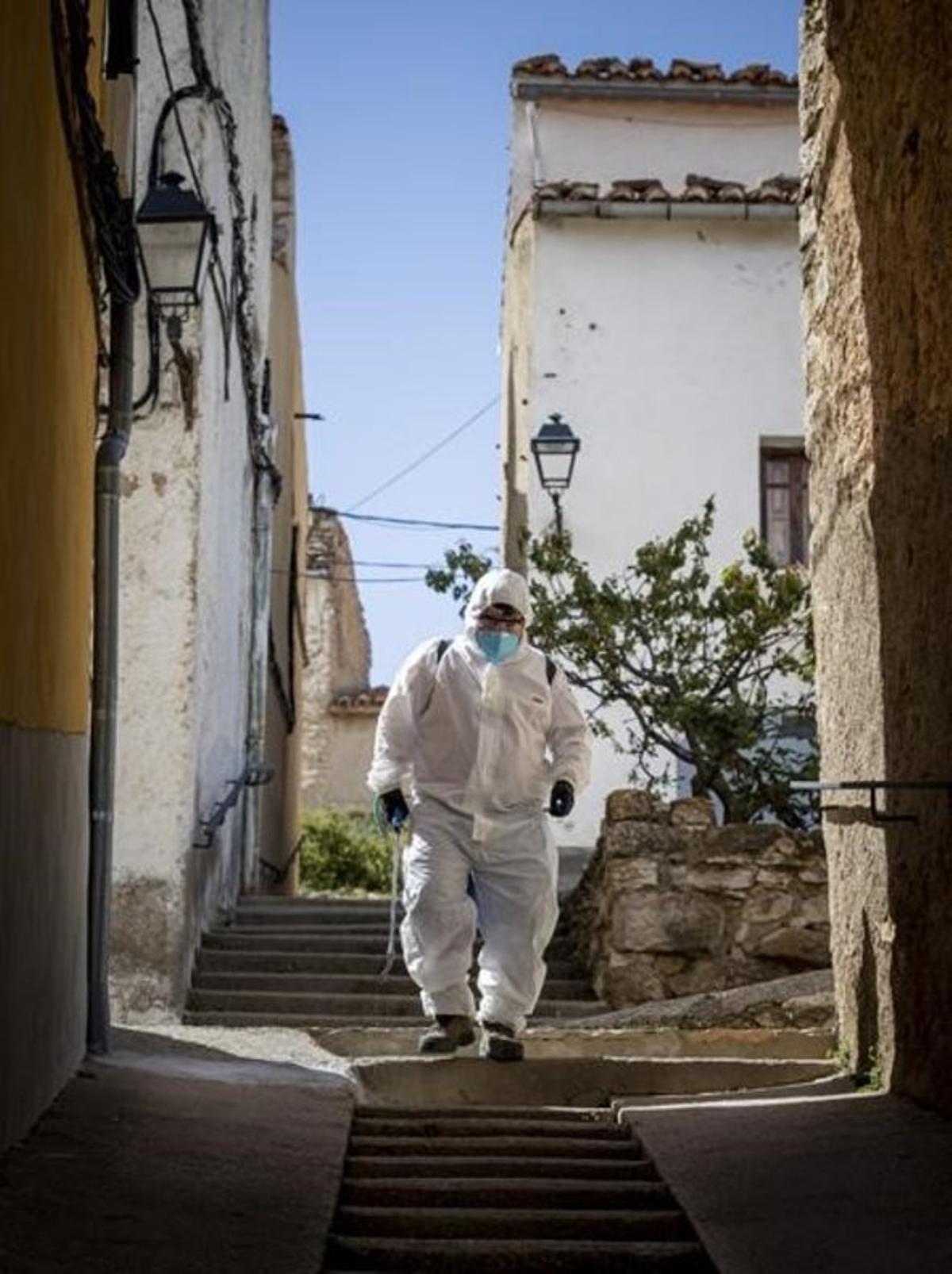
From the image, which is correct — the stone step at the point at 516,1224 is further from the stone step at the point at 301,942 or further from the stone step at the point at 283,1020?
the stone step at the point at 301,942

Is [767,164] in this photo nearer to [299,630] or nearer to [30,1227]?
[299,630]

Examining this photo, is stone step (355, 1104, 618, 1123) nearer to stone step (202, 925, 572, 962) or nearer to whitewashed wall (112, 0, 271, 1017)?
whitewashed wall (112, 0, 271, 1017)

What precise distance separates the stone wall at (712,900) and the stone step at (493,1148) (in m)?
4.67

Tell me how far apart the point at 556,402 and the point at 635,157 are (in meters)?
3.54

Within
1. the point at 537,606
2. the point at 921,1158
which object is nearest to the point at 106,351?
the point at 921,1158

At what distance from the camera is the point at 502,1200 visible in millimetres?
4527

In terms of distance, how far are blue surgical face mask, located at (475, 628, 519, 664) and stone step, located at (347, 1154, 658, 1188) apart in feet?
8.04

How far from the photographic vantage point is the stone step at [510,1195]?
452 centimetres

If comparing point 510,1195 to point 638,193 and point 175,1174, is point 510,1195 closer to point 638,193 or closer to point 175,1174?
point 175,1174

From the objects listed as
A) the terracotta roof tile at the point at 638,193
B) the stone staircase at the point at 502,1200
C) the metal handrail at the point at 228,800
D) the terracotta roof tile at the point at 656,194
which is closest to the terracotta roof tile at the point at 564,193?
the terracotta roof tile at the point at 656,194

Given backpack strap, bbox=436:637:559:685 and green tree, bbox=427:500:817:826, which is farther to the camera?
green tree, bbox=427:500:817:826

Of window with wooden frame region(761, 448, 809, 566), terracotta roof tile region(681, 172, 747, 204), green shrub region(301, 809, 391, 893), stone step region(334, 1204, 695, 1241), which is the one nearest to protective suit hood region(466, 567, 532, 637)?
stone step region(334, 1204, 695, 1241)

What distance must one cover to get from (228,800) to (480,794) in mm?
4078

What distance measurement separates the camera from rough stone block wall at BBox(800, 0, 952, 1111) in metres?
4.95
